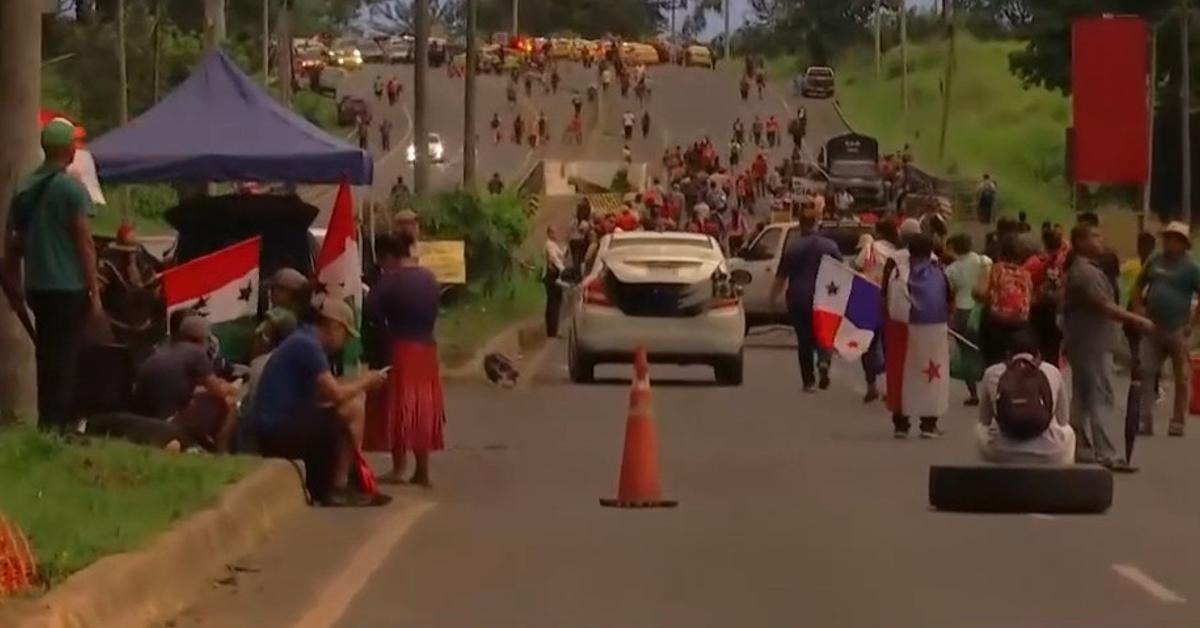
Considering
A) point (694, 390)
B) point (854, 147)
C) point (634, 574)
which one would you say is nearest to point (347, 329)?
point (634, 574)

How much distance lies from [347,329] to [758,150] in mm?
79385

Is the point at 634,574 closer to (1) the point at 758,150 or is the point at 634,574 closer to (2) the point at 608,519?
(2) the point at 608,519

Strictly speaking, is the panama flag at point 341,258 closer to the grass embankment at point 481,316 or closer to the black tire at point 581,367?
the black tire at point 581,367

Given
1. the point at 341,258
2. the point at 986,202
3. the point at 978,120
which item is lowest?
the point at 986,202

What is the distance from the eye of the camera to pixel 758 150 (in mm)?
94812

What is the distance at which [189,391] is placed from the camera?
17141 mm

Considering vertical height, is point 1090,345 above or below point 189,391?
above

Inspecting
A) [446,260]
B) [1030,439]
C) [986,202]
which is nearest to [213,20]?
[446,260]

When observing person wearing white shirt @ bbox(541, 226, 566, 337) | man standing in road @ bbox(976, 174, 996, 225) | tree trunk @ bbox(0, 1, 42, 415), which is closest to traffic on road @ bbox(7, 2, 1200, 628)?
tree trunk @ bbox(0, 1, 42, 415)

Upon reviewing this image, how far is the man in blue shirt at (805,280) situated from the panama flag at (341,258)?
25.5 ft

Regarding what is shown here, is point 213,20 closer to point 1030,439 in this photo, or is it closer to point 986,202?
point 1030,439

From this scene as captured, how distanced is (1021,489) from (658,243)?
1307cm

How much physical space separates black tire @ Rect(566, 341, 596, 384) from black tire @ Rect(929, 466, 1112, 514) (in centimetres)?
1211

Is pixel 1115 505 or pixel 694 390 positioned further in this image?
pixel 694 390
